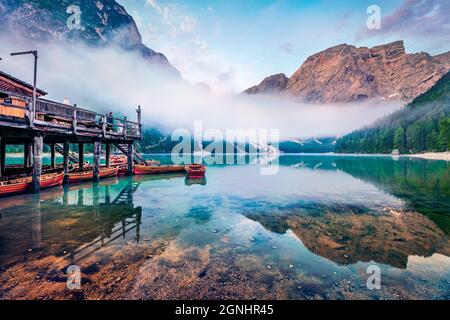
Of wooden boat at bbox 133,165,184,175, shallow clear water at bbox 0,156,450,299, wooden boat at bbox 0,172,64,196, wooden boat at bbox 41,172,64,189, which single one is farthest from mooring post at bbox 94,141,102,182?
shallow clear water at bbox 0,156,450,299

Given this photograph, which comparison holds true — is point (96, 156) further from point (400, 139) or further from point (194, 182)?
point (400, 139)

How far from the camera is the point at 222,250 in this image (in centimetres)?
807

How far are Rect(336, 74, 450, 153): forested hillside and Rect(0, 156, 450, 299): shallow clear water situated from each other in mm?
112218

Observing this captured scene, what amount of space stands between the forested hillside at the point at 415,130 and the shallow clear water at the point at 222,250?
112m

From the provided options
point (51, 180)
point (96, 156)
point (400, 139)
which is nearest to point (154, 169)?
point (96, 156)

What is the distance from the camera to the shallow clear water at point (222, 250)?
5457mm

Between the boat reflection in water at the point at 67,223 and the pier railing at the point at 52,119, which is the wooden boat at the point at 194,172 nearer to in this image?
the pier railing at the point at 52,119

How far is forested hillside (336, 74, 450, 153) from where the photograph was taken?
331 feet

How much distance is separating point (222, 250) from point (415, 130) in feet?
468

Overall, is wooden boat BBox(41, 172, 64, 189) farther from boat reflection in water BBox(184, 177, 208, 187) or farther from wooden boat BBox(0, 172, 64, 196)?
boat reflection in water BBox(184, 177, 208, 187)

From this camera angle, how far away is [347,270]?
21.6 feet

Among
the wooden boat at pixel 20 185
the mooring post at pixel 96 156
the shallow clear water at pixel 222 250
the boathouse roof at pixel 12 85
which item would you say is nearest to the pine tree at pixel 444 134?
the shallow clear water at pixel 222 250
